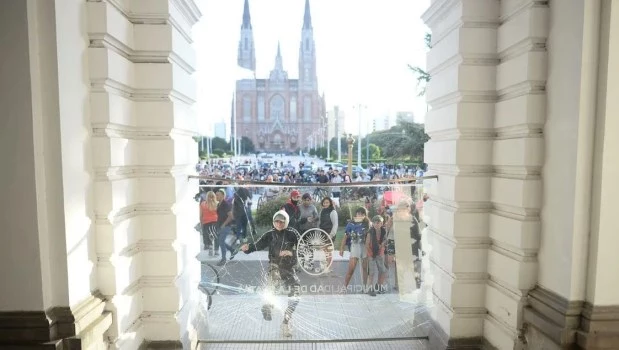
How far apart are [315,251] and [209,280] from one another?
1.37 m

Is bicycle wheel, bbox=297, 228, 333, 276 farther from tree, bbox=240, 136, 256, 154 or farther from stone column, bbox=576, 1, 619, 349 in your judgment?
tree, bbox=240, 136, 256, 154

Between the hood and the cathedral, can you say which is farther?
the cathedral

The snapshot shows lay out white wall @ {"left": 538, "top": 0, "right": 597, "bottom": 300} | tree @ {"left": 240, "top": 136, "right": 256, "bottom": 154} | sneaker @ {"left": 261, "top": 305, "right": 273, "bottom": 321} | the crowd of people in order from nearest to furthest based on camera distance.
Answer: white wall @ {"left": 538, "top": 0, "right": 597, "bottom": 300}, the crowd of people, sneaker @ {"left": 261, "top": 305, "right": 273, "bottom": 321}, tree @ {"left": 240, "top": 136, "right": 256, "bottom": 154}

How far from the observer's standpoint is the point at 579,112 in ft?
9.67

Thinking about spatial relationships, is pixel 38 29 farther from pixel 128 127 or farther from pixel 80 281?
pixel 80 281

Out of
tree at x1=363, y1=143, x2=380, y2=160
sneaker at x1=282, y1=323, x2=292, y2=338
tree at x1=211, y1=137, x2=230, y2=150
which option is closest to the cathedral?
tree at x1=211, y1=137, x2=230, y2=150

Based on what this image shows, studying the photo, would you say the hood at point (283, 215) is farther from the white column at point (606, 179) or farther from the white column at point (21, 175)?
the white column at point (606, 179)

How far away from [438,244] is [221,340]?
284 cm

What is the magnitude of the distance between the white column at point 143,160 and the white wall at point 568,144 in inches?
134

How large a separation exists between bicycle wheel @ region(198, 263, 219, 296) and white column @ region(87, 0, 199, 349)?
41 centimetres

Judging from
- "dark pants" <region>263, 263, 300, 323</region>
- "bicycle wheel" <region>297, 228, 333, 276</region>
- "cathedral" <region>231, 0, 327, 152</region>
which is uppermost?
"cathedral" <region>231, 0, 327, 152</region>

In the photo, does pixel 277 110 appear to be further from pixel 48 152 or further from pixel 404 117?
pixel 48 152

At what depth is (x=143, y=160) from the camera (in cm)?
399

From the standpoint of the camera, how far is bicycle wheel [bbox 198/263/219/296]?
4.91m
